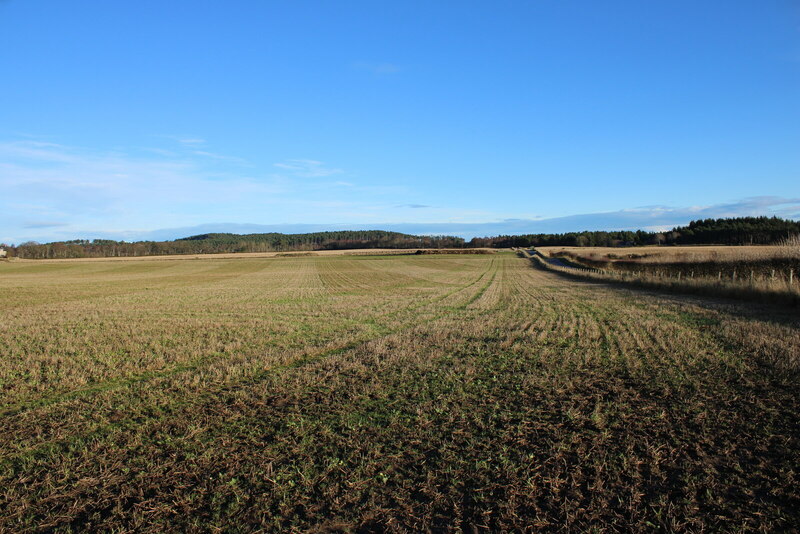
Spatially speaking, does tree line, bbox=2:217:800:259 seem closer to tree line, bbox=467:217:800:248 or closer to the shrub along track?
tree line, bbox=467:217:800:248

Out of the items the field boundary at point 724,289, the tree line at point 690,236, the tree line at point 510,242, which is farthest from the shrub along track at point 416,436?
the tree line at point 510,242

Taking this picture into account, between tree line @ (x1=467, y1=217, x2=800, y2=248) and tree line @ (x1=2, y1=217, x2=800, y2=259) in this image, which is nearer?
tree line @ (x1=467, y1=217, x2=800, y2=248)

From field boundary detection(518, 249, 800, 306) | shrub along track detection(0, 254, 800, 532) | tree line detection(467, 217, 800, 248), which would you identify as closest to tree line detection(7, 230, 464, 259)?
tree line detection(467, 217, 800, 248)

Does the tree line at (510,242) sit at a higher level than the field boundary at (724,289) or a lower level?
higher

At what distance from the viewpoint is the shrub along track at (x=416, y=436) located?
4219mm

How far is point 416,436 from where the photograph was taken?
589 cm

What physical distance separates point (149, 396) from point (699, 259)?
39540 mm

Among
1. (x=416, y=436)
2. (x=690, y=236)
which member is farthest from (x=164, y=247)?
(x=416, y=436)

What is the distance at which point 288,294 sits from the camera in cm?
2644

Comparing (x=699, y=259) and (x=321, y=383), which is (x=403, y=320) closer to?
(x=321, y=383)

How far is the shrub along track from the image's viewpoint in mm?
4219

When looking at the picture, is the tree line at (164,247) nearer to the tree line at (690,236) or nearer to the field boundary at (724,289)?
the tree line at (690,236)

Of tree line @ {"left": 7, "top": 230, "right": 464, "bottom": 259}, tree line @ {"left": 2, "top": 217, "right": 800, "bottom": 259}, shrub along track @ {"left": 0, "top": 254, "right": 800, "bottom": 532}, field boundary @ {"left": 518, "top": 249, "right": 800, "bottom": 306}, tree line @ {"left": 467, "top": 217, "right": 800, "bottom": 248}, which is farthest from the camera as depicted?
tree line @ {"left": 7, "top": 230, "right": 464, "bottom": 259}

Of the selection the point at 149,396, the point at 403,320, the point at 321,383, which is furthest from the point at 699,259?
the point at 149,396
